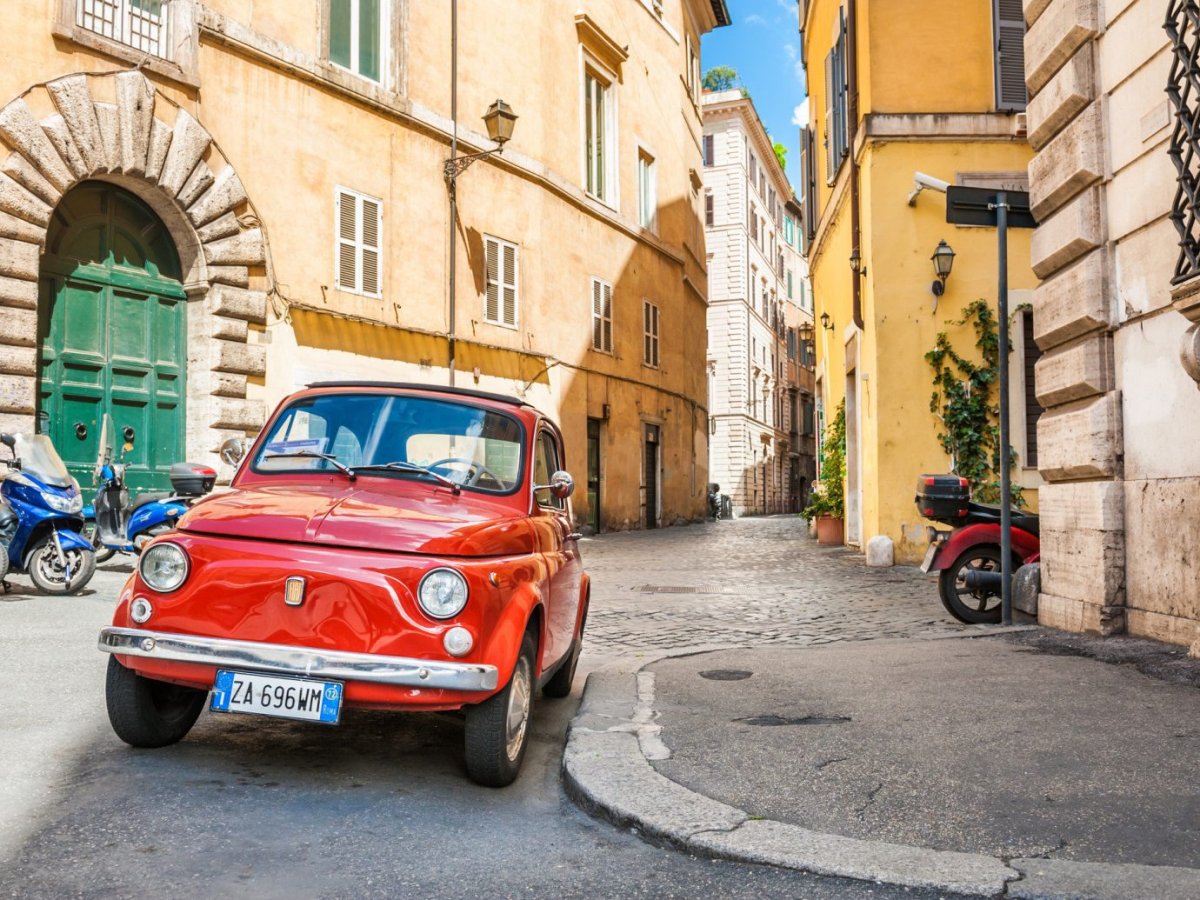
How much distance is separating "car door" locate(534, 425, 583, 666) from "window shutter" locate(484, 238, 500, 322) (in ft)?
44.9

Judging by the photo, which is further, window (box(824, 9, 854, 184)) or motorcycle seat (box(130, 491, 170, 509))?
window (box(824, 9, 854, 184))

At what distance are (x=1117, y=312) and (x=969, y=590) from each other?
7.53 ft

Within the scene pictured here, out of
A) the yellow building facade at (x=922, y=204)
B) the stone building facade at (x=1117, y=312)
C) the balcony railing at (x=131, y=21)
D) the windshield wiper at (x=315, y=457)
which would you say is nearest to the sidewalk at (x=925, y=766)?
the stone building facade at (x=1117, y=312)

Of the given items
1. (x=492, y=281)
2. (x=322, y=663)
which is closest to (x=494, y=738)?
(x=322, y=663)

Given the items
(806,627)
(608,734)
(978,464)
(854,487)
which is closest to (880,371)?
(978,464)

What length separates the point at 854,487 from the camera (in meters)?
17.1

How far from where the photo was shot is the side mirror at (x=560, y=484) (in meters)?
5.27

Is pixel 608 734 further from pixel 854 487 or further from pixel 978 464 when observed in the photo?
pixel 854 487

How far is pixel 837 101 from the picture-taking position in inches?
635

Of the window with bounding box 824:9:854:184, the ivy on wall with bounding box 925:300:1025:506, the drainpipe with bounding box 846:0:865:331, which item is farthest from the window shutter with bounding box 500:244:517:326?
the ivy on wall with bounding box 925:300:1025:506

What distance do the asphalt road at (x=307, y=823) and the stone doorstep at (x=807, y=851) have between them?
5 centimetres

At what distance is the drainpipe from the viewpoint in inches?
577

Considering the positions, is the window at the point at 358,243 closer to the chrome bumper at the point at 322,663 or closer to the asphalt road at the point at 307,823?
the asphalt road at the point at 307,823

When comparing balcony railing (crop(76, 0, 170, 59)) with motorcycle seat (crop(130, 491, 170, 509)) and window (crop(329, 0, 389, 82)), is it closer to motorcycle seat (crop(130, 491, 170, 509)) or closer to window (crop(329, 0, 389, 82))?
window (crop(329, 0, 389, 82))
